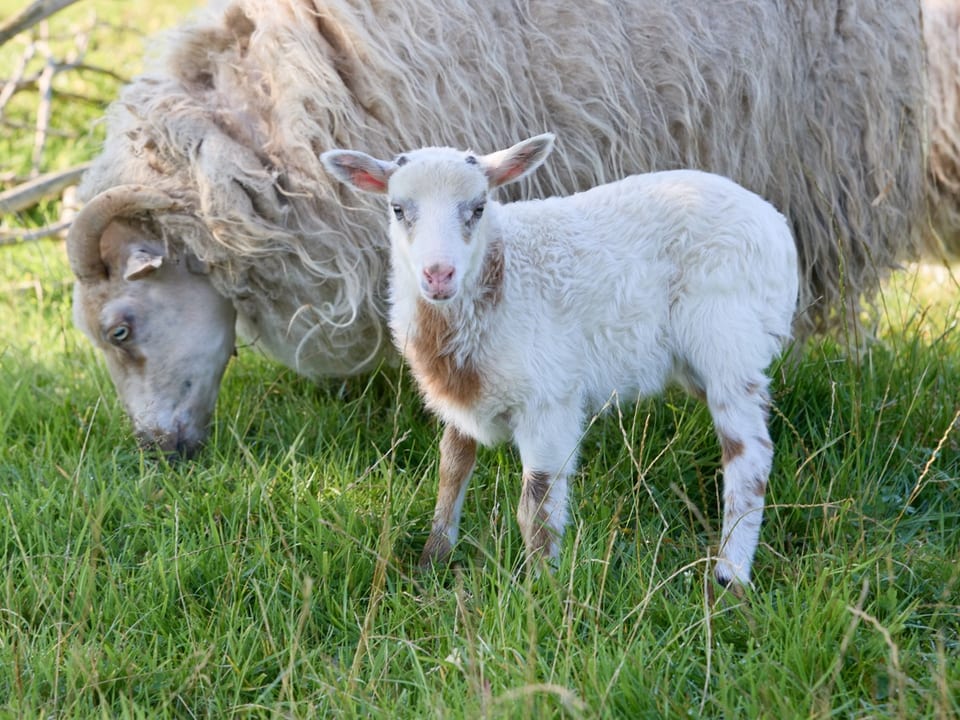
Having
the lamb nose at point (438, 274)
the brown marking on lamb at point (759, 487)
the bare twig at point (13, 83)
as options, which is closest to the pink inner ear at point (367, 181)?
the lamb nose at point (438, 274)

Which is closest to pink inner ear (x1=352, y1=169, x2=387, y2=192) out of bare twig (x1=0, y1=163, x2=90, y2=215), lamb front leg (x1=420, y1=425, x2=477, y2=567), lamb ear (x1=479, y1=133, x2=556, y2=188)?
lamb ear (x1=479, y1=133, x2=556, y2=188)

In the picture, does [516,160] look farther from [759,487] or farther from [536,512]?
[759,487]

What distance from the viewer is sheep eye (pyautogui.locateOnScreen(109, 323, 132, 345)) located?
397 centimetres

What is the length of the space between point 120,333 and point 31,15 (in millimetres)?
1454

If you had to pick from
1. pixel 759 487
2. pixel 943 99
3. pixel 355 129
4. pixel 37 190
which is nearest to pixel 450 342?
pixel 759 487

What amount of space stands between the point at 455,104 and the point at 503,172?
1.12 meters

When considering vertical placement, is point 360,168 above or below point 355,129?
above

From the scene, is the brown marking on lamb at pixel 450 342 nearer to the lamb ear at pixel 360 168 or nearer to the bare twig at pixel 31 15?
the lamb ear at pixel 360 168

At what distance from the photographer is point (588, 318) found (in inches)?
122

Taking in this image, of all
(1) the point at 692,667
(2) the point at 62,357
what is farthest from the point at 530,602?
(2) the point at 62,357

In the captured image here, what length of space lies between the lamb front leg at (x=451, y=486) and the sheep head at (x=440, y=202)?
1.83 feet

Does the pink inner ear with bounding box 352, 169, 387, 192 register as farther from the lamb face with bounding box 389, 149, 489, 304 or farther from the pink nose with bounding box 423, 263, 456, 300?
the pink nose with bounding box 423, 263, 456, 300

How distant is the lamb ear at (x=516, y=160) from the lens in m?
2.97

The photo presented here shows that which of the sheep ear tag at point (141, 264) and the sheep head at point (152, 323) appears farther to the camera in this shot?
the sheep head at point (152, 323)
